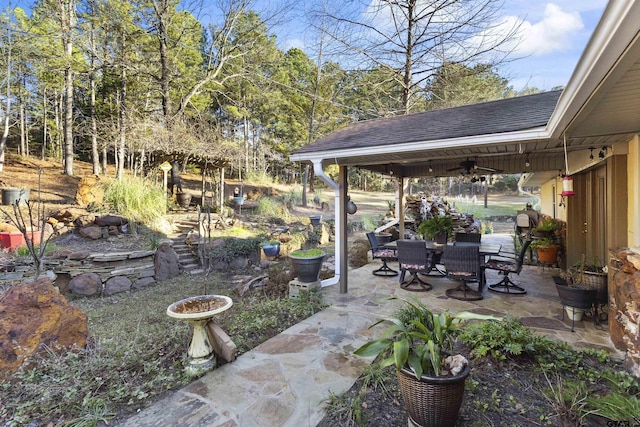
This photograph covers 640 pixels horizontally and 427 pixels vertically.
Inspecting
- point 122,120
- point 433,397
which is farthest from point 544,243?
point 122,120

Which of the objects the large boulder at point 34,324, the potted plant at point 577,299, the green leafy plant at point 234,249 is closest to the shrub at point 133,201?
the green leafy plant at point 234,249

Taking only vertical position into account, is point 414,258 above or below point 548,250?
above

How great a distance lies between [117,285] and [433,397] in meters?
5.96

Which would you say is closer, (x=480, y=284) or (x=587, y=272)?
(x=587, y=272)

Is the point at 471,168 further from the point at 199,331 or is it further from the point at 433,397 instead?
the point at 199,331

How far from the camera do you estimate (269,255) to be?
322 inches

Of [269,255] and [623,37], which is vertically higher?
[623,37]

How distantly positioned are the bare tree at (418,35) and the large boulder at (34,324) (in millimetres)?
9746

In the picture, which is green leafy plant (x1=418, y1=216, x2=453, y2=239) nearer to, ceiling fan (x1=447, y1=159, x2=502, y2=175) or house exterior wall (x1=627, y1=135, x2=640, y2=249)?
ceiling fan (x1=447, y1=159, x2=502, y2=175)

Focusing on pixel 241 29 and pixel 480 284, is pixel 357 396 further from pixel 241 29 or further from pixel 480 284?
pixel 241 29

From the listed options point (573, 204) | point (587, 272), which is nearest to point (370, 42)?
point (573, 204)

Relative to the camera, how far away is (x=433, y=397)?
1.87m

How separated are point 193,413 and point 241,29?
14421 mm

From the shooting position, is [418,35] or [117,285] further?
Result: [418,35]
